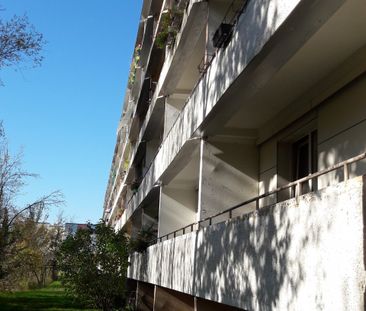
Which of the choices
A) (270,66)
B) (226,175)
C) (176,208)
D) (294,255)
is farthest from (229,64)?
(176,208)

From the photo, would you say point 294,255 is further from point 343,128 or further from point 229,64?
point 229,64

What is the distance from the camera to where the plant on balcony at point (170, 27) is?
1481 centimetres

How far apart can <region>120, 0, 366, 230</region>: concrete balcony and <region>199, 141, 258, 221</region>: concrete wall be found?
16.6 inches

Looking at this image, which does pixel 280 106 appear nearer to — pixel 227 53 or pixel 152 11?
pixel 227 53

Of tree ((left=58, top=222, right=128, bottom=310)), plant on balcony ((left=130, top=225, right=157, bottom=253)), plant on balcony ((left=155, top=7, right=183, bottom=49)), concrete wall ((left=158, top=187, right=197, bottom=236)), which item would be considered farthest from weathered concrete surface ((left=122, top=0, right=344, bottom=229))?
tree ((left=58, top=222, right=128, bottom=310))

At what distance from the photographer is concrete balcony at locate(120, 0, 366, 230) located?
253 inches

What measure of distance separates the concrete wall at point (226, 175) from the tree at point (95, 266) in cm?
1123

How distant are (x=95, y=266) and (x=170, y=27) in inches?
408

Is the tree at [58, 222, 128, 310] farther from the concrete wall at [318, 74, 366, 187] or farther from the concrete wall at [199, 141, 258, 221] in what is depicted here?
the concrete wall at [318, 74, 366, 187]

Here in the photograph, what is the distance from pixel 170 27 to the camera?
15656 millimetres

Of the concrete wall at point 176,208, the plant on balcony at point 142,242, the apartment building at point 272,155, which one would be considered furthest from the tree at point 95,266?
the apartment building at point 272,155

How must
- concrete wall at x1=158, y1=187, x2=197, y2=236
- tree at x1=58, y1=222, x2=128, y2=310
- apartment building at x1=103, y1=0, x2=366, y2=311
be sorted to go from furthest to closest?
tree at x1=58, y1=222, x2=128, y2=310 < concrete wall at x1=158, y1=187, x2=197, y2=236 < apartment building at x1=103, y1=0, x2=366, y2=311

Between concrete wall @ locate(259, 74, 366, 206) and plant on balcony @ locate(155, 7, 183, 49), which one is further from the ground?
plant on balcony @ locate(155, 7, 183, 49)

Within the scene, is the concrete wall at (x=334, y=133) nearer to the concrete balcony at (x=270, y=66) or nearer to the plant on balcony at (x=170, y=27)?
the concrete balcony at (x=270, y=66)
